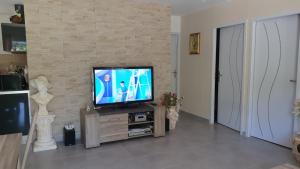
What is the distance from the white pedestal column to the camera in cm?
354

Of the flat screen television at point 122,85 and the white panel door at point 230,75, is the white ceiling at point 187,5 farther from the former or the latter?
the flat screen television at point 122,85

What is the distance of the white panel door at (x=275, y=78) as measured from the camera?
3.48 metres

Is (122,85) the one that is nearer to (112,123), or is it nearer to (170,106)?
(112,123)

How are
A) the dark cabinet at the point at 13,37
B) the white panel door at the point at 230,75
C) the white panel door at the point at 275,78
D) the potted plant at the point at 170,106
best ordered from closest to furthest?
the white panel door at the point at 275,78 → the white panel door at the point at 230,75 → the potted plant at the point at 170,106 → the dark cabinet at the point at 13,37

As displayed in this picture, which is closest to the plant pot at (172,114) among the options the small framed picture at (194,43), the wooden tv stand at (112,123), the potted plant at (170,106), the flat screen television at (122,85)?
the potted plant at (170,106)

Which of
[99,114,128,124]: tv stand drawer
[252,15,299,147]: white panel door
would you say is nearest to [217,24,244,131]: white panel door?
[252,15,299,147]: white panel door

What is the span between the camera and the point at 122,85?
3.94 m

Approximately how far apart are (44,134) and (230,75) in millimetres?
3387

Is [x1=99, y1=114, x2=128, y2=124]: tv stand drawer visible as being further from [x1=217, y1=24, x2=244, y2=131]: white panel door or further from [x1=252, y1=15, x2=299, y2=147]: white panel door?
[x1=252, y1=15, x2=299, y2=147]: white panel door

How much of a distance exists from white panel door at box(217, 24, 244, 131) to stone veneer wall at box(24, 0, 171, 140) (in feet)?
4.04

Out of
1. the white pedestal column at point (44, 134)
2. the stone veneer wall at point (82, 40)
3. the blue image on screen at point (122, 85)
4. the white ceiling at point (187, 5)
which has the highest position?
the white ceiling at point (187, 5)

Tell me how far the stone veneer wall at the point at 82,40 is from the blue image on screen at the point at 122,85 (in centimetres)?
34

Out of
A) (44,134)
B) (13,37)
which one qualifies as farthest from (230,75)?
(13,37)

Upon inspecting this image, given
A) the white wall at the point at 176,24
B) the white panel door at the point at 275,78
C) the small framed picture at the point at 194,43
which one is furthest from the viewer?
the white wall at the point at 176,24
